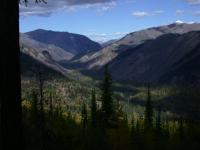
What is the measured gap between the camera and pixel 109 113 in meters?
59.9

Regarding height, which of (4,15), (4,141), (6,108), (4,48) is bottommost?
(4,141)

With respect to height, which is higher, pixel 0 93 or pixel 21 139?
pixel 0 93

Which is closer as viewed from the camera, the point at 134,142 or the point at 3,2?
the point at 3,2

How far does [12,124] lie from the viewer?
9.23 meters

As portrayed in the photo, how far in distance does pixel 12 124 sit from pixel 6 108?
34 cm

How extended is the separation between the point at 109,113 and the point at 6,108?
51.0 m

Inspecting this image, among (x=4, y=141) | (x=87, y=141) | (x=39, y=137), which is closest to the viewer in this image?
(x=4, y=141)

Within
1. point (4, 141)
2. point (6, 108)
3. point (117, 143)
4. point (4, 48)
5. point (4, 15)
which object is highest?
point (4, 15)

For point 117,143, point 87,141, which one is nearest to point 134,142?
point 117,143

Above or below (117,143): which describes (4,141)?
above

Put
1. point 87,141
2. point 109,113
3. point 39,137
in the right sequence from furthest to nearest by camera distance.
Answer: point 109,113 → point 87,141 → point 39,137

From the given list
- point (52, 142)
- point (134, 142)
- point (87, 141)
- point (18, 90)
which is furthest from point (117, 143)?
point (18, 90)

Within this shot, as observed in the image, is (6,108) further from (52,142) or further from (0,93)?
(52,142)

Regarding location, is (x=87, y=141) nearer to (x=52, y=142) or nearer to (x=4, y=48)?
(x=52, y=142)
